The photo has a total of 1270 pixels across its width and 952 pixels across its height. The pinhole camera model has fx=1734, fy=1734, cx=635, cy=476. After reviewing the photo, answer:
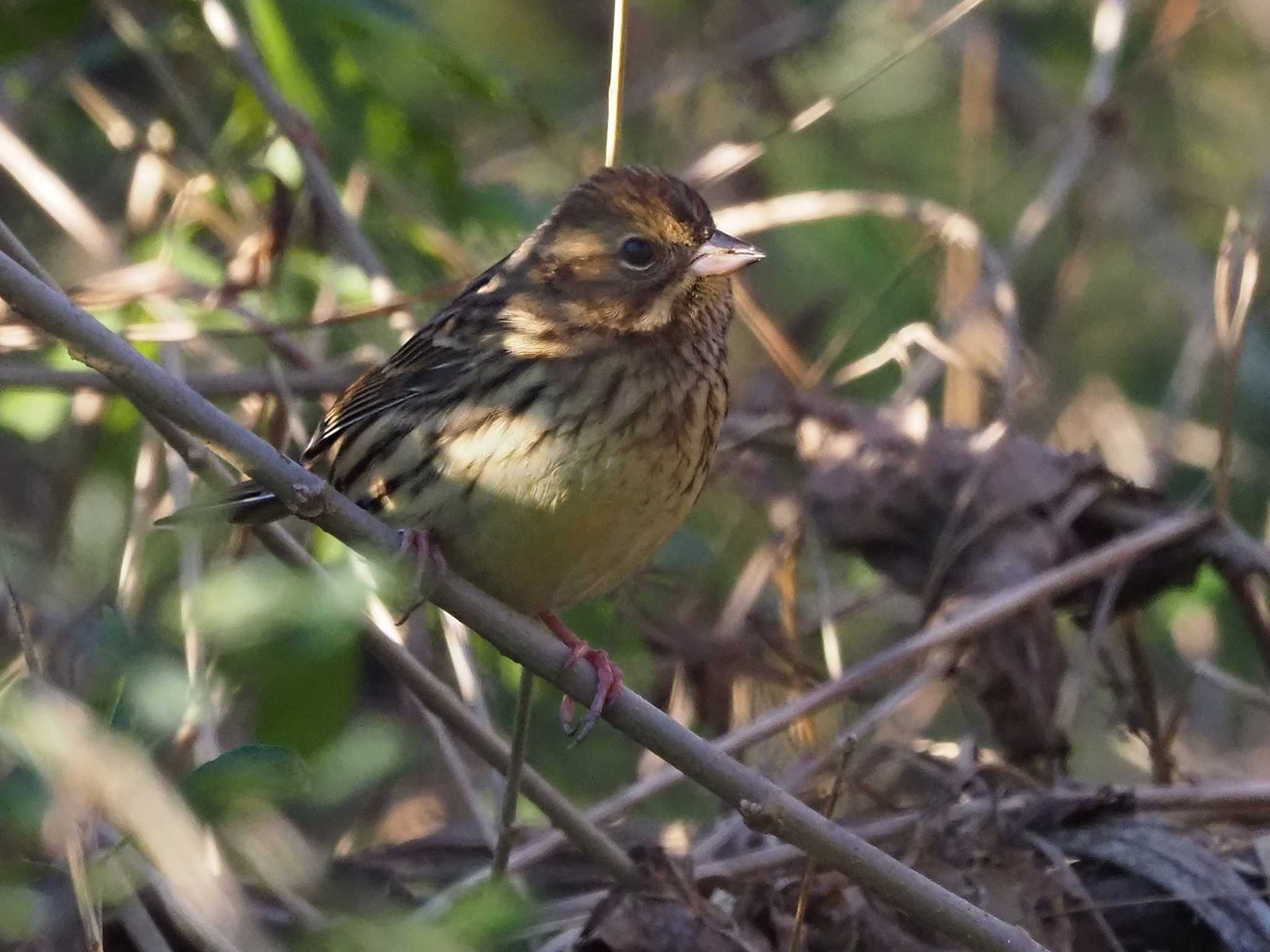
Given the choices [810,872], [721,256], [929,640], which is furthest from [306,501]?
[929,640]

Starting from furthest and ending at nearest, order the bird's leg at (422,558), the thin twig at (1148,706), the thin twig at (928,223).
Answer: the thin twig at (928,223)
the thin twig at (1148,706)
the bird's leg at (422,558)

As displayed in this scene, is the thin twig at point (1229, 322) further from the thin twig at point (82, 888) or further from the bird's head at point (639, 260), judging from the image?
the thin twig at point (82, 888)

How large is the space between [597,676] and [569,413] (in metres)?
0.40

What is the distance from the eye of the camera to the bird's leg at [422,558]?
7.11 ft

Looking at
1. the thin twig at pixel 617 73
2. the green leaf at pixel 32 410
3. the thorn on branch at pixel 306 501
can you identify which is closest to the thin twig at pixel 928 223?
the thin twig at pixel 617 73

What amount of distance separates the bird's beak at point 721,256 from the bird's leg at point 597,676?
2.00 feet

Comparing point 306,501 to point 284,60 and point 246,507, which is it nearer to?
point 246,507

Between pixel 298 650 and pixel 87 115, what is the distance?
10.3 ft

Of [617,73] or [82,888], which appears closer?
[82,888]

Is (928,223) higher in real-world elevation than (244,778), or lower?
higher

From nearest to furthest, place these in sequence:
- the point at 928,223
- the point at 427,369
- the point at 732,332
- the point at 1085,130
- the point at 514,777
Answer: the point at 514,777, the point at 427,369, the point at 928,223, the point at 1085,130, the point at 732,332

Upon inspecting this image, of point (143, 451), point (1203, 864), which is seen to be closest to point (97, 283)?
point (143, 451)

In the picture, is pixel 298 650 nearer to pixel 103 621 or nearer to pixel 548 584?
pixel 103 621

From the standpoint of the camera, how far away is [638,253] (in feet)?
8.93
